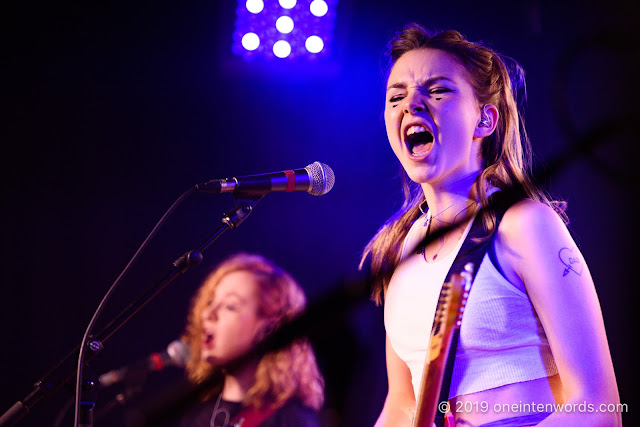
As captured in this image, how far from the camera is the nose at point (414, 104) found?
7.16ft

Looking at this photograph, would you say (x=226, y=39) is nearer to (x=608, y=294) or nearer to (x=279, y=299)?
(x=279, y=299)

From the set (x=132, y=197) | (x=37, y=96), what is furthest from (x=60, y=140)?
(x=132, y=197)

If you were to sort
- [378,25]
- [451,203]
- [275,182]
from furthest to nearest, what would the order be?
[378,25] → [451,203] → [275,182]

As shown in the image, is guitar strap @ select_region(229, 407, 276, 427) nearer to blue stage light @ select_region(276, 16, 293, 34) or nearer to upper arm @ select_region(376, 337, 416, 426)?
upper arm @ select_region(376, 337, 416, 426)

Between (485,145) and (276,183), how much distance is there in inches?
29.2

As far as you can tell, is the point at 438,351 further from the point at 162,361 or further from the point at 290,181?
the point at 162,361

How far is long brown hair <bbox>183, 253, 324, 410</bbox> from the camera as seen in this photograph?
2320 mm

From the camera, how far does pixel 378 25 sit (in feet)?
9.43

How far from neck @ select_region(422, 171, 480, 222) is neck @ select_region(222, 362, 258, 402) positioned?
874 mm

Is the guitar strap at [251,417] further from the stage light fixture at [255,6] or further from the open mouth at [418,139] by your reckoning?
the stage light fixture at [255,6]

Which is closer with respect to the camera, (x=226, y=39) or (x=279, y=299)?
(x=279, y=299)

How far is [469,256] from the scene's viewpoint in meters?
1.97

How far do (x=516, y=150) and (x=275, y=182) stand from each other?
0.84 meters

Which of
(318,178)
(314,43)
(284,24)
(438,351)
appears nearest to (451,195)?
(318,178)
